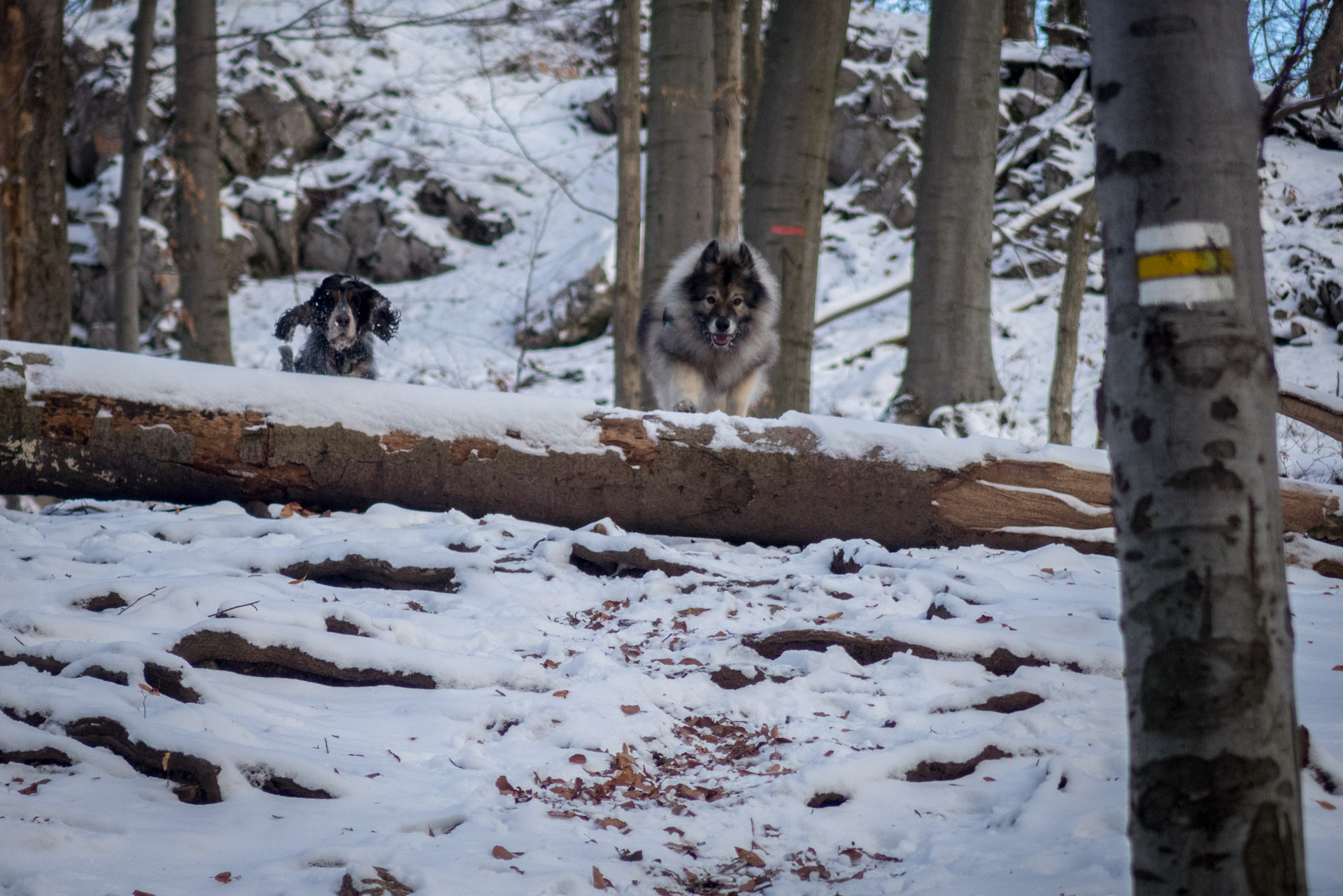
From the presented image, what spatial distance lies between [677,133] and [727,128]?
118 cm

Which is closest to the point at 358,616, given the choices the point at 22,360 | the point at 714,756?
the point at 714,756

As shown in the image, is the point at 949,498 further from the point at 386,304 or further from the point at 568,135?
the point at 568,135

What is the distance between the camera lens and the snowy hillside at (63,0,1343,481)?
47.5 ft

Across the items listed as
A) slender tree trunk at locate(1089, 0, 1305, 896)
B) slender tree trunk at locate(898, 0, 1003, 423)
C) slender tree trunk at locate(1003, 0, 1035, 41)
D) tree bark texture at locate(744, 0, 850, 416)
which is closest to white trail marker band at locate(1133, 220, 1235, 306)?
slender tree trunk at locate(1089, 0, 1305, 896)

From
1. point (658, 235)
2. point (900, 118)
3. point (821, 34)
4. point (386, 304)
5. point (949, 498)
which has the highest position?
point (900, 118)

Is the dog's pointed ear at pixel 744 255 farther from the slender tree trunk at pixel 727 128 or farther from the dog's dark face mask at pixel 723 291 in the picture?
the slender tree trunk at pixel 727 128

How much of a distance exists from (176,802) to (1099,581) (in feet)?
13.1

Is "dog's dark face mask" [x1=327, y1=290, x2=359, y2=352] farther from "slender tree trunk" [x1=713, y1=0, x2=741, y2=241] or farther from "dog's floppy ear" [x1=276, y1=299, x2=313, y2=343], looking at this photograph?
"slender tree trunk" [x1=713, y1=0, x2=741, y2=241]

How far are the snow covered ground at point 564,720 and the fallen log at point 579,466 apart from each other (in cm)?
46

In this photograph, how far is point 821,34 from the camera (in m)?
8.09

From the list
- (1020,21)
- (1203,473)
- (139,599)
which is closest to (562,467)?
(139,599)

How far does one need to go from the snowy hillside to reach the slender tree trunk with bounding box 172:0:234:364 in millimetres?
4440

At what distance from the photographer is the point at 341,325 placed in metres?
6.52

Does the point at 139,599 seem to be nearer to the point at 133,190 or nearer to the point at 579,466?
the point at 579,466
